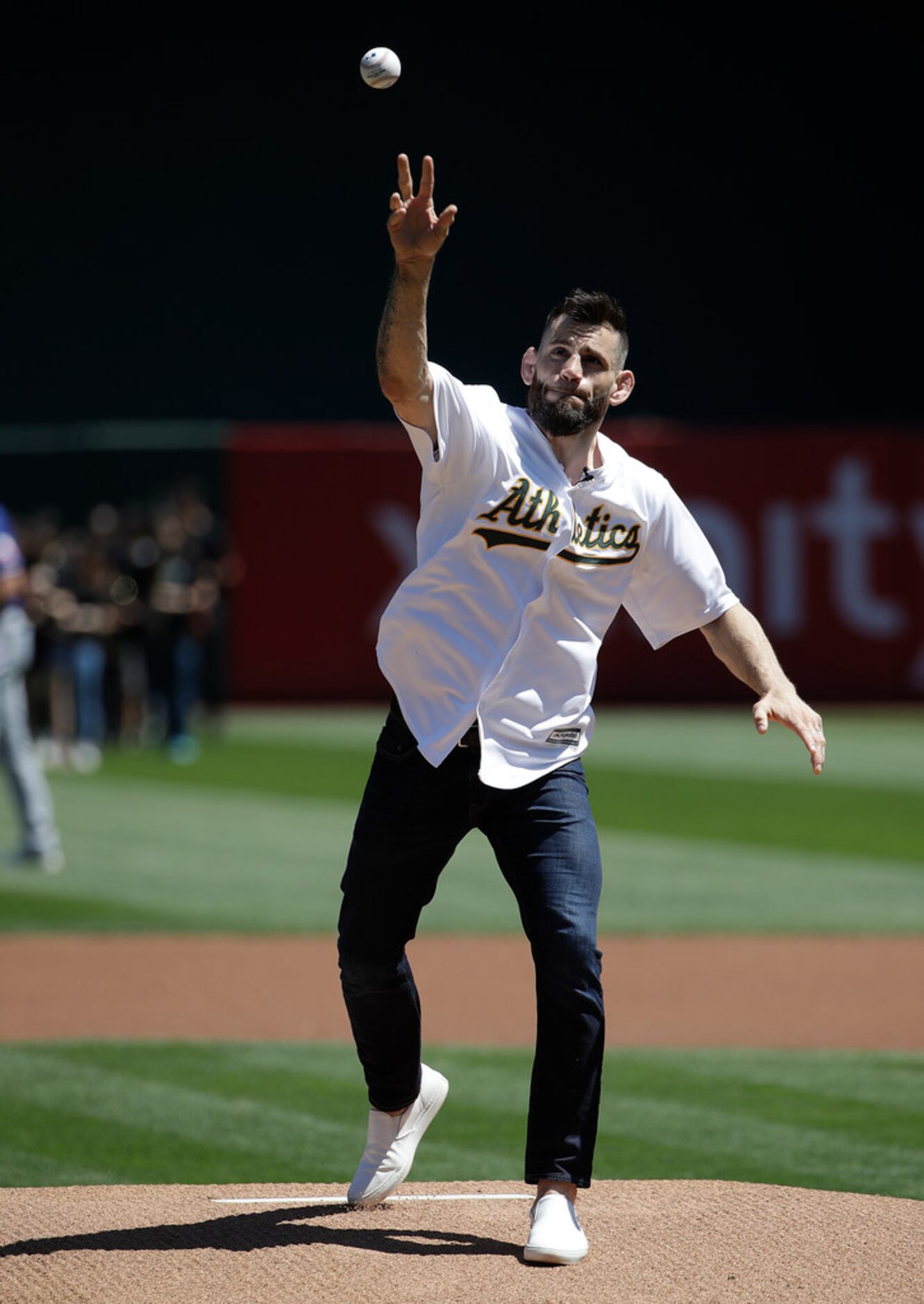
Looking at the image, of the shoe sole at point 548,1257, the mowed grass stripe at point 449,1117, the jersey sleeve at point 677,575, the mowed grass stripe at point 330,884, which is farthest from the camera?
the mowed grass stripe at point 330,884

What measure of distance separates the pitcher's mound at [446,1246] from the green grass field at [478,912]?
0.56m

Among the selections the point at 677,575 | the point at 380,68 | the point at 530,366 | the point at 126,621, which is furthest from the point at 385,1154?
the point at 126,621

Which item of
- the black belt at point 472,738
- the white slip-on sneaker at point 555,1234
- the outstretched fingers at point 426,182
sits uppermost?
the outstretched fingers at point 426,182

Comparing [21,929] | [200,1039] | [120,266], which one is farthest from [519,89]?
[200,1039]

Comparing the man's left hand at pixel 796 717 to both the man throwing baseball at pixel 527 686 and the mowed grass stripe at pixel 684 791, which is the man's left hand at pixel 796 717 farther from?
the mowed grass stripe at pixel 684 791

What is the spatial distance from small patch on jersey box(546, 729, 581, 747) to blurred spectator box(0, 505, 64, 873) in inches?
263

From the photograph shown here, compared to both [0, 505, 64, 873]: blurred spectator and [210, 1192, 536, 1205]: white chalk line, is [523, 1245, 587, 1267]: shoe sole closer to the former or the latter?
[210, 1192, 536, 1205]: white chalk line

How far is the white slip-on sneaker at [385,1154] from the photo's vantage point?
17.1 feet

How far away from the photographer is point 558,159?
28766 mm

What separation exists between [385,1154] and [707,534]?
18.9m

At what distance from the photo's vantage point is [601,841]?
13477 millimetres

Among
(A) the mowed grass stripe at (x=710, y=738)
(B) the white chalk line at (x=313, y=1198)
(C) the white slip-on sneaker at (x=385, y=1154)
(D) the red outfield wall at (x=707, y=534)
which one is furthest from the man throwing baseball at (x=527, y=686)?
(D) the red outfield wall at (x=707, y=534)

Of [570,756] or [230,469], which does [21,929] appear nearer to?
[570,756]

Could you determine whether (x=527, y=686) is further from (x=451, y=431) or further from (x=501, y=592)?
(x=451, y=431)
